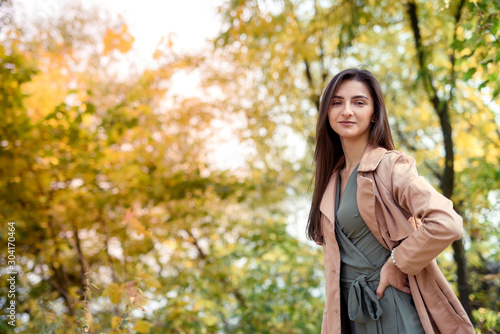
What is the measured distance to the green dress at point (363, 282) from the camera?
1423 mm

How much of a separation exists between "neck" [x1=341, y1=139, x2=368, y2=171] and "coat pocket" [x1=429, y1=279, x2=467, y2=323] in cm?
54

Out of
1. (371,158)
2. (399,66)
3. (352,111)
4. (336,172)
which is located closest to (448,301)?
(371,158)

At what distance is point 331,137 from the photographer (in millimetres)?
1840

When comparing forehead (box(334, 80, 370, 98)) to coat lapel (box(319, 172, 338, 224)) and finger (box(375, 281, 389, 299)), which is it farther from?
finger (box(375, 281, 389, 299))

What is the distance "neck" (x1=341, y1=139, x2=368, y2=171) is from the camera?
5.54 feet

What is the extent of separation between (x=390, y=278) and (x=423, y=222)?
24cm

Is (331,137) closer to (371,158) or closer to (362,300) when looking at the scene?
(371,158)

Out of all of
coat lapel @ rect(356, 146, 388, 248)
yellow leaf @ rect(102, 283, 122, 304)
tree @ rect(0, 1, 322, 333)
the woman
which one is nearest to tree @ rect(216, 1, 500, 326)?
tree @ rect(0, 1, 322, 333)

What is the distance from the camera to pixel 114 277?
405cm

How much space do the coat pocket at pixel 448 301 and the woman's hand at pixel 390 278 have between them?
101mm

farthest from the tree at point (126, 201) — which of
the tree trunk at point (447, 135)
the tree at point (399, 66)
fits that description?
the tree trunk at point (447, 135)

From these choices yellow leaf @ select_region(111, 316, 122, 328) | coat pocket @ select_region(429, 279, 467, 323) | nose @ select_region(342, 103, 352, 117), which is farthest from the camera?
yellow leaf @ select_region(111, 316, 122, 328)

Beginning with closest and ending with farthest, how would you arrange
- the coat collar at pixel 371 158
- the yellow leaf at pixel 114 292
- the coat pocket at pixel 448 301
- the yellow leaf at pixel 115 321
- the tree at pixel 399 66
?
1. the coat pocket at pixel 448 301
2. the coat collar at pixel 371 158
3. the yellow leaf at pixel 115 321
4. the yellow leaf at pixel 114 292
5. the tree at pixel 399 66

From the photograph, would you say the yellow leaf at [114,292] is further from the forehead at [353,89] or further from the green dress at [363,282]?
the forehead at [353,89]
